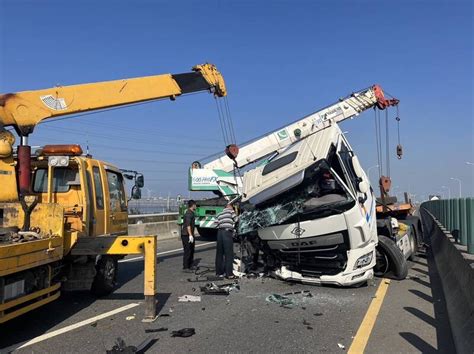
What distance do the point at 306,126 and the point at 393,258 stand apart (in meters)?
11.7

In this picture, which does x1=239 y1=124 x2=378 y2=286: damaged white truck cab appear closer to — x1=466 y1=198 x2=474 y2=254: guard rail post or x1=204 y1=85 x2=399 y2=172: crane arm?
x1=466 y1=198 x2=474 y2=254: guard rail post

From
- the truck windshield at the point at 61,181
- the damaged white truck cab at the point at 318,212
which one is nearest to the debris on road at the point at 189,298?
the damaged white truck cab at the point at 318,212

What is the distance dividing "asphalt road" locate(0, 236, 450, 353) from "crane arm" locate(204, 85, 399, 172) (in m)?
11.3

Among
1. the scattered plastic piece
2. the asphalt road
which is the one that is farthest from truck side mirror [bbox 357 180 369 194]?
the scattered plastic piece

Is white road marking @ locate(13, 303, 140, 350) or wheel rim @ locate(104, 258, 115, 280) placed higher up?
wheel rim @ locate(104, 258, 115, 280)

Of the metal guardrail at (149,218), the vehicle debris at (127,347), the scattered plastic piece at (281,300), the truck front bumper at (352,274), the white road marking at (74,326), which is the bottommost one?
the scattered plastic piece at (281,300)

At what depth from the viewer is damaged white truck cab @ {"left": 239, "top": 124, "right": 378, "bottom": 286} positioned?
896cm

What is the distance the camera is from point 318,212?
358 inches

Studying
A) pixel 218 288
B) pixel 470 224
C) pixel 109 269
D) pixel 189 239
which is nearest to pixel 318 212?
pixel 218 288

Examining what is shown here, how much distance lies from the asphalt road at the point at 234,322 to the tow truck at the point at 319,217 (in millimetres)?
506

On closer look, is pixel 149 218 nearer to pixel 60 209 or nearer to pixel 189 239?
pixel 189 239

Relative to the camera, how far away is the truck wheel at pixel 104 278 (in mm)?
8344

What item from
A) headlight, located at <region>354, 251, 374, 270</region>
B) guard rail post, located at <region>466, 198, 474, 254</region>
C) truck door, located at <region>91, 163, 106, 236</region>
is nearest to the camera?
truck door, located at <region>91, 163, 106, 236</region>

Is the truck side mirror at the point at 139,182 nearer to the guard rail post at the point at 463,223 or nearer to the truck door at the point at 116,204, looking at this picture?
the truck door at the point at 116,204
